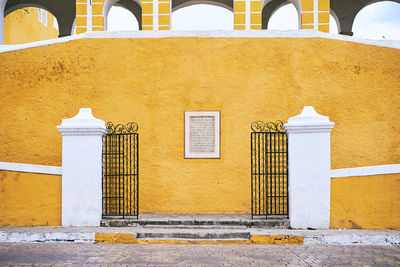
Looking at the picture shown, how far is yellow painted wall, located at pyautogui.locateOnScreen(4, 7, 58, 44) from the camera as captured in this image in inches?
753

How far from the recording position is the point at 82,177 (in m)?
8.02

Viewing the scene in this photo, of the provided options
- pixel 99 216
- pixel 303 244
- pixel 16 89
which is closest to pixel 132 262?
pixel 99 216

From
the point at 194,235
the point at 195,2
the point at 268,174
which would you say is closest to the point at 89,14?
the point at 195,2

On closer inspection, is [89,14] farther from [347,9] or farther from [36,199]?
[347,9]

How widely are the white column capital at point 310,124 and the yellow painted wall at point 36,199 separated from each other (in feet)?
13.7

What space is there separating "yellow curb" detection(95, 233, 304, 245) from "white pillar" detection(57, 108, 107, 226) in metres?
0.73

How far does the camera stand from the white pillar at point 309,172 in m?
7.79

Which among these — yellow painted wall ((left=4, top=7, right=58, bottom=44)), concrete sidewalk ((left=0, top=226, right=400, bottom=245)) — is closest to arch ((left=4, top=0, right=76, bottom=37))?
yellow painted wall ((left=4, top=7, right=58, bottom=44))

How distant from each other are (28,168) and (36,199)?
559 millimetres

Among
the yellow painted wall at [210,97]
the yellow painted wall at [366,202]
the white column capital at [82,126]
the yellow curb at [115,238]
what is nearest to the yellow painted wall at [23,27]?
the yellow painted wall at [210,97]

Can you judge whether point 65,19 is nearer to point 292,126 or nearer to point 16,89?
point 16,89

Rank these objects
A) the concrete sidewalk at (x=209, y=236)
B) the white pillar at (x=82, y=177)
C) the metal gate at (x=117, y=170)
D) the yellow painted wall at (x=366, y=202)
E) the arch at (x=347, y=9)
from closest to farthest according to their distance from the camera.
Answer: the concrete sidewalk at (x=209, y=236)
the yellow painted wall at (x=366, y=202)
the white pillar at (x=82, y=177)
the metal gate at (x=117, y=170)
the arch at (x=347, y=9)

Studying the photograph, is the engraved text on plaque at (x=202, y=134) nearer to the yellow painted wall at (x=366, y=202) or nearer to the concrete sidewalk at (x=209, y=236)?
the concrete sidewalk at (x=209, y=236)

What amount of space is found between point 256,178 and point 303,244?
2.27 metres
